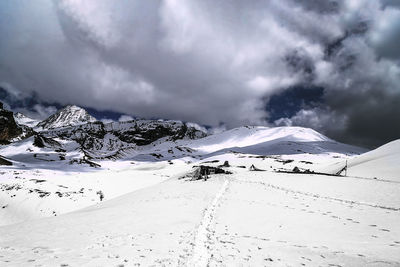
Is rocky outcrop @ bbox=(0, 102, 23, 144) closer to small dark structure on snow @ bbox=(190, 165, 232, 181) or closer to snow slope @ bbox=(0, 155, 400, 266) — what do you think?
small dark structure on snow @ bbox=(190, 165, 232, 181)

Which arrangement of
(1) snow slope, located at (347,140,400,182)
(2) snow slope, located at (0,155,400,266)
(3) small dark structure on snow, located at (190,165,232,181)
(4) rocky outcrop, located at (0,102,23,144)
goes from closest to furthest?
(2) snow slope, located at (0,155,400,266), (1) snow slope, located at (347,140,400,182), (3) small dark structure on snow, located at (190,165,232,181), (4) rocky outcrop, located at (0,102,23,144)

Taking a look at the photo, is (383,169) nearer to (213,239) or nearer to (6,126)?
(213,239)

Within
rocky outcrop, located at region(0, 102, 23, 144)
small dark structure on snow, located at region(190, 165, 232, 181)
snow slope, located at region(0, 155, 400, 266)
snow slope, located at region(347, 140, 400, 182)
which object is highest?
rocky outcrop, located at region(0, 102, 23, 144)

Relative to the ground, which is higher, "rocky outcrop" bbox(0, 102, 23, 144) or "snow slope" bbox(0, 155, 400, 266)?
"rocky outcrop" bbox(0, 102, 23, 144)

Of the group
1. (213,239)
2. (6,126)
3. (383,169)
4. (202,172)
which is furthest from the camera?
(6,126)

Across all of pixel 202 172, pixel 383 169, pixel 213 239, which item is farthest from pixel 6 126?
pixel 383 169

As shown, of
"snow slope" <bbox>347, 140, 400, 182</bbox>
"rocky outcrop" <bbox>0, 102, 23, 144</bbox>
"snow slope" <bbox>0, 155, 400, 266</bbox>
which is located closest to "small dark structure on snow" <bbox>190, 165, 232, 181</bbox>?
"snow slope" <bbox>347, 140, 400, 182</bbox>

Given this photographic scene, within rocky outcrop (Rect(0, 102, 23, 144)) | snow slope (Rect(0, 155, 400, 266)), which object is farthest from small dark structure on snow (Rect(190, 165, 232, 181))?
rocky outcrop (Rect(0, 102, 23, 144))

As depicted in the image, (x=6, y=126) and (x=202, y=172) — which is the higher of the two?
(x=6, y=126)

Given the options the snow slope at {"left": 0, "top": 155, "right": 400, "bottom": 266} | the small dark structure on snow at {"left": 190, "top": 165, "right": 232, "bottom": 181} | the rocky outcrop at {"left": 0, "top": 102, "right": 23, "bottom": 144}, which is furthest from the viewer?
the rocky outcrop at {"left": 0, "top": 102, "right": 23, "bottom": 144}

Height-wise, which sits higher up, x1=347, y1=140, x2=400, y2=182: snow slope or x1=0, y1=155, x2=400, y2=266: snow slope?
x1=347, y1=140, x2=400, y2=182: snow slope

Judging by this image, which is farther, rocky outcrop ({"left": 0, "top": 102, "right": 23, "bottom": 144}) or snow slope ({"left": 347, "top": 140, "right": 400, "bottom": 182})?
rocky outcrop ({"left": 0, "top": 102, "right": 23, "bottom": 144})

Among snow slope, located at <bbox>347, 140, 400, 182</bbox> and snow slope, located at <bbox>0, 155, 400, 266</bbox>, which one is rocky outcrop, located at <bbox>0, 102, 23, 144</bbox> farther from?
snow slope, located at <bbox>347, 140, 400, 182</bbox>

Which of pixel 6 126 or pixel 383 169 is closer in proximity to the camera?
pixel 383 169
